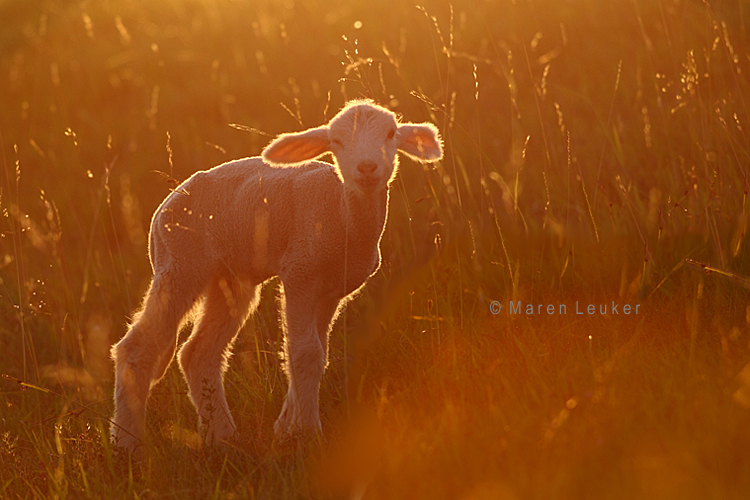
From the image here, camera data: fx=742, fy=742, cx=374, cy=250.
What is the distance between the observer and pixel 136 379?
3584mm

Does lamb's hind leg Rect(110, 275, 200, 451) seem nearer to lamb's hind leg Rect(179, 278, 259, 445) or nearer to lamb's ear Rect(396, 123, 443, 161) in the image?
lamb's hind leg Rect(179, 278, 259, 445)

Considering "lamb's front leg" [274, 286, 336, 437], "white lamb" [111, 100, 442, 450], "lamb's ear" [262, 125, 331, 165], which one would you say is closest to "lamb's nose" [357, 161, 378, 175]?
"white lamb" [111, 100, 442, 450]

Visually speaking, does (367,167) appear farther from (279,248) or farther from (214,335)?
(214,335)

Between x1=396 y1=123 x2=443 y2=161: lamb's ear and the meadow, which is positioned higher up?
x1=396 y1=123 x2=443 y2=161: lamb's ear

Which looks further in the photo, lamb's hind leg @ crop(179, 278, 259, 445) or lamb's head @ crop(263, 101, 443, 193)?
lamb's hind leg @ crop(179, 278, 259, 445)

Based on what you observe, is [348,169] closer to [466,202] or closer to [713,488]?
[713,488]

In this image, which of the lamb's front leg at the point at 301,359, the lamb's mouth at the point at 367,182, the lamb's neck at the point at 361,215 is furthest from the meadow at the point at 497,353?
the lamb's mouth at the point at 367,182

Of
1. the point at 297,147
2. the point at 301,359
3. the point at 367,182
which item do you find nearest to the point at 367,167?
the point at 367,182

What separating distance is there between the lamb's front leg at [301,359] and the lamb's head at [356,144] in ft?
1.95

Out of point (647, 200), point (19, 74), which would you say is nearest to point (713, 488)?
point (647, 200)

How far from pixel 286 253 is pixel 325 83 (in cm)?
537

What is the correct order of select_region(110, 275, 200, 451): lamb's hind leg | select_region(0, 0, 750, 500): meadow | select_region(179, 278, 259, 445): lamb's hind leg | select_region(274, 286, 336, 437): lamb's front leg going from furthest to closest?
1. select_region(179, 278, 259, 445): lamb's hind leg
2. select_region(110, 275, 200, 451): lamb's hind leg
3. select_region(274, 286, 336, 437): lamb's front leg
4. select_region(0, 0, 750, 500): meadow

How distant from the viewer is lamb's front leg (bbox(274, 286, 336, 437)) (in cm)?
315

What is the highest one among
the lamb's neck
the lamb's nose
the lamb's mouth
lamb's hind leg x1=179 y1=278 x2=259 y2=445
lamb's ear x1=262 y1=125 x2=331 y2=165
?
lamb's ear x1=262 y1=125 x2=331 y2=165
